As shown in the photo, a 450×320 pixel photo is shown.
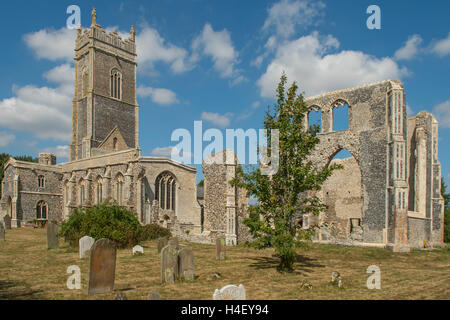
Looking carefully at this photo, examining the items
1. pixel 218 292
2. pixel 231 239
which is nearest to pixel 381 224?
pixel 231 239

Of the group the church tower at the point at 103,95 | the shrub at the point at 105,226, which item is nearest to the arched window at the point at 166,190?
the shrub at the point at 105,226

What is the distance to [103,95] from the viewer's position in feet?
141

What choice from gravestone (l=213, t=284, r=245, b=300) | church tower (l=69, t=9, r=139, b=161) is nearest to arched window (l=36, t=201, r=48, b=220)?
church tower (l=69, t=9, r=139, b=161)

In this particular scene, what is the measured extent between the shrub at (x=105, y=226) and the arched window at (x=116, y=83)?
31.0 meters

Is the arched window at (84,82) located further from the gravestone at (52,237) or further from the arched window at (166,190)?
the gravestone at (52,237)

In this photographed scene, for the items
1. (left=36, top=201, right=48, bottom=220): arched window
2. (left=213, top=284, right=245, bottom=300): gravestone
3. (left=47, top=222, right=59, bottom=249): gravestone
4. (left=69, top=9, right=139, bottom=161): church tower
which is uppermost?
(left=69, top=9, right=139, bottom=161): church tower

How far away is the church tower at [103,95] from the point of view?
1648 inches

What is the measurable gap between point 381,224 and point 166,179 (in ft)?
55.3

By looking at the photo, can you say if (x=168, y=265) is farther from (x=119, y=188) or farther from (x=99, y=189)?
(x=99, y=189)

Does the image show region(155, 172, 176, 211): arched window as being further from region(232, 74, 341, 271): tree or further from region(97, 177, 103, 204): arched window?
region(232, 74, 341, 271): tree

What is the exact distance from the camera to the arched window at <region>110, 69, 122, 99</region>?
44.7 meters

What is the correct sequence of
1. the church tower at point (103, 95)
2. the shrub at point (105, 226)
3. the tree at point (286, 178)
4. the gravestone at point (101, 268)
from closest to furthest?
1. the gravestone at point (101, 268)
2. the tree at point (286, 178)
3. the shrub at point (105, 226)
4. the church tower at point (103, 95)

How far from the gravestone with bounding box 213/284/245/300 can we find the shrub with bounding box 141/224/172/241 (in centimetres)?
1656

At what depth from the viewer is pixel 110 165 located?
3086 cm
